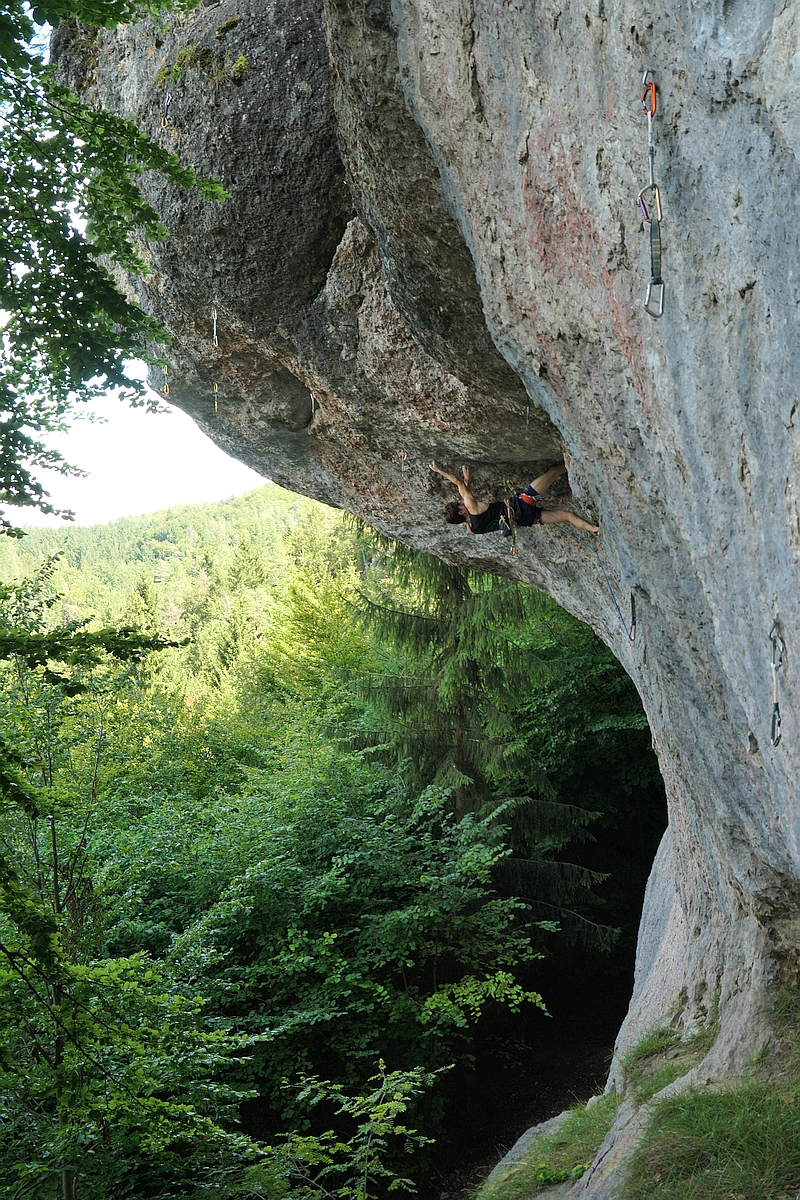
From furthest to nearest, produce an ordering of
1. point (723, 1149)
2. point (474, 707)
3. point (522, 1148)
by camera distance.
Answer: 1. point (474, 707)
2. point (522, 1148)
3. point (723, 1149)

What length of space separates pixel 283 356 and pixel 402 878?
19.9ft

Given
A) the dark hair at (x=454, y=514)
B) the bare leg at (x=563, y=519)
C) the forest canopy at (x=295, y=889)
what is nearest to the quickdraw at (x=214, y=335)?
the forest canopy at (x=295, y=889)

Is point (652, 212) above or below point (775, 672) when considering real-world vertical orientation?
above

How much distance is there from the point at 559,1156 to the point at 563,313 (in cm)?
525

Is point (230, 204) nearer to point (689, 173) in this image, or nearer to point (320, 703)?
point (689, 173)

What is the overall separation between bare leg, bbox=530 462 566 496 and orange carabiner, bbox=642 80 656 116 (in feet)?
12.7

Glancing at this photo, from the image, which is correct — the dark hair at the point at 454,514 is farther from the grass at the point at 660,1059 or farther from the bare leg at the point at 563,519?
the grass at the point at 660,1059

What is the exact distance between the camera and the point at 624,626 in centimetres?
708

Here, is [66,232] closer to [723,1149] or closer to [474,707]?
[723,1149]

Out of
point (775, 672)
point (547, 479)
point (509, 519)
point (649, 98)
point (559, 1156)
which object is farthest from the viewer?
point (509, 519)

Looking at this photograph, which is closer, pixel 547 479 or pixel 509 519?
pixel 547 479

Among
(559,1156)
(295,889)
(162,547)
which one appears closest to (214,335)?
(295,889)

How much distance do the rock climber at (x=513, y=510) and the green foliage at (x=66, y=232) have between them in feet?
10.4

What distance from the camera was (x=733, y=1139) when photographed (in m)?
3.95
